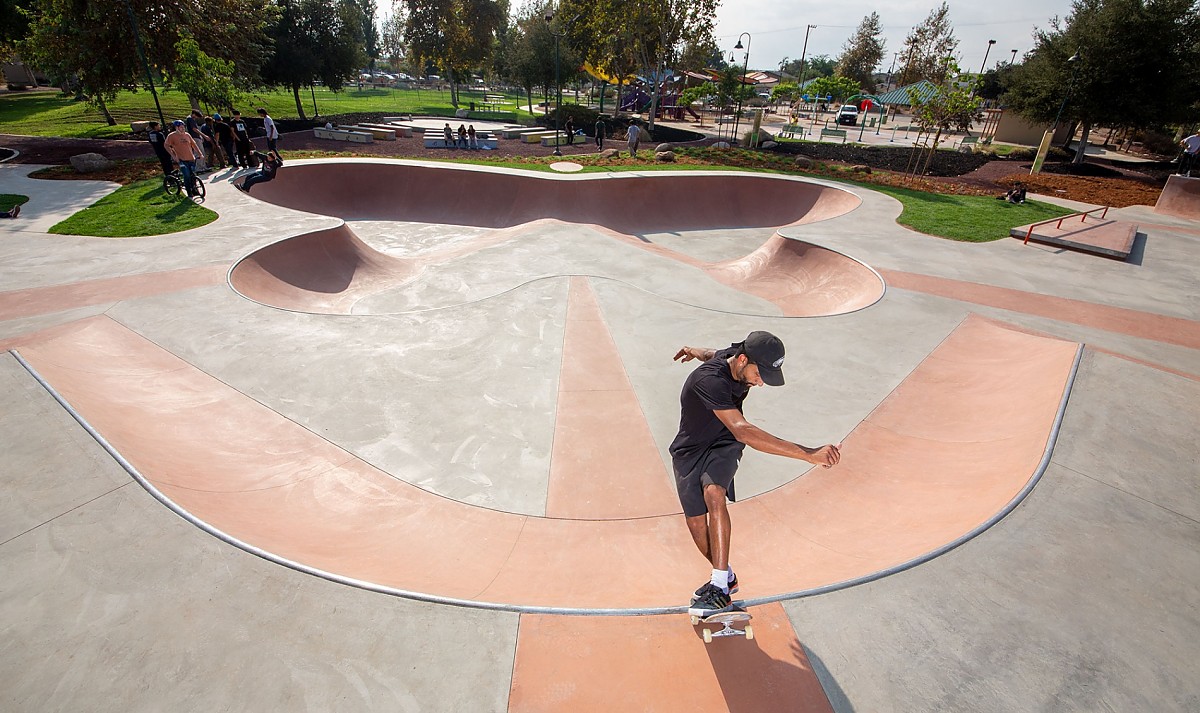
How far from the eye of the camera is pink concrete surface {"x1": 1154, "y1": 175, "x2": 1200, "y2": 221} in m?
15.3

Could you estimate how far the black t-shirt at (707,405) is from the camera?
2.92m

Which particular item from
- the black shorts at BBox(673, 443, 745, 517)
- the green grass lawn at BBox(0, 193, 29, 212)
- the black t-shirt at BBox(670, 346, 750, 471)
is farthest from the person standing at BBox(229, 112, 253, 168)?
the black shorts at BBox(673, 443, 745, 517)

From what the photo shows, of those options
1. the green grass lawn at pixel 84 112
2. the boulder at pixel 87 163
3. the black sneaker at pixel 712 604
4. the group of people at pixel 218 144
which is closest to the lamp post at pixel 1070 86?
the black sneaker at pixel 712 604

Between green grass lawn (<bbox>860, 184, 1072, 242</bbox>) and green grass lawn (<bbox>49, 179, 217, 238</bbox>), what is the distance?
18.5 metres

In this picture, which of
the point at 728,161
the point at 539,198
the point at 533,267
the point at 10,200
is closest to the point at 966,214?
the point at 728,161

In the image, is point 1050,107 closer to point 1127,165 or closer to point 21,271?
point 1127,165

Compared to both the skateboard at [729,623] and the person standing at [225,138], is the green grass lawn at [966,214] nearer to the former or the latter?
the skateboard at [729,623]

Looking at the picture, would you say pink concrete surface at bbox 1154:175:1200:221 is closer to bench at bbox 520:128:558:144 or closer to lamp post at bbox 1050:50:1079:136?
lamp post at bbox 1050:50:1079:136

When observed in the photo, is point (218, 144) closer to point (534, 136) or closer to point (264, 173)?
point (264, 173)

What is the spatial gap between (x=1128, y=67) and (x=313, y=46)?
142ft

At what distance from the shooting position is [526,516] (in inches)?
193

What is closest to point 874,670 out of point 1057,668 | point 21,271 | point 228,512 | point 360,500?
point 1057,668

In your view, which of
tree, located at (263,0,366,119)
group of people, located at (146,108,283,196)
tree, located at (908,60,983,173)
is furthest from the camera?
tree, located at (263,0,366,119)

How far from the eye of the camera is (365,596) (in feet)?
10.5
